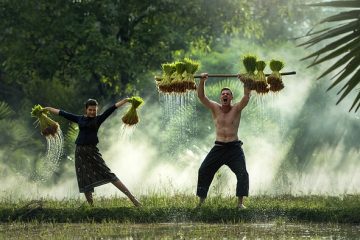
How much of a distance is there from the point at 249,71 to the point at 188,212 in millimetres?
2027

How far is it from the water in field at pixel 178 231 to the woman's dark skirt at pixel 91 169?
153 cm

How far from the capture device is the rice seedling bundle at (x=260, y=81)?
14.1 m

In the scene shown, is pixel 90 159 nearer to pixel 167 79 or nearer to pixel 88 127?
pixel 88 127

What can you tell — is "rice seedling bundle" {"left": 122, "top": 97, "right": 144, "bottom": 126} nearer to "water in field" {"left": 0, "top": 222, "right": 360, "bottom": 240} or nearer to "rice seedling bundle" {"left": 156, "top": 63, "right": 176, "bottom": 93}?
"rice seedling bundle" {"left": 156, "top": 63, "right": 176, "bottom": 93}

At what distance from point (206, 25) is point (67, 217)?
537 inches

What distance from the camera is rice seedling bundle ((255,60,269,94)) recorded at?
14094 mm

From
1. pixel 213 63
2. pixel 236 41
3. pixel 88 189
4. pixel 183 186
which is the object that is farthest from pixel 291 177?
pixel 236 41

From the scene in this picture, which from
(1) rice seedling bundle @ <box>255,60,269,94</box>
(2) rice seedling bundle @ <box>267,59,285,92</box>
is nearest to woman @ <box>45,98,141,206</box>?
(1) rice seedling bundle @ <box>255,60,269,94</box>

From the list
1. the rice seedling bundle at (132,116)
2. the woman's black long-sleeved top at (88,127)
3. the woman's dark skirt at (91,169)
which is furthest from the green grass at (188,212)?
the rice seedling bundle at (132,116)

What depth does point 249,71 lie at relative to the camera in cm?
1415

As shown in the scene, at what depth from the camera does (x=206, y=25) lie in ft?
88.6

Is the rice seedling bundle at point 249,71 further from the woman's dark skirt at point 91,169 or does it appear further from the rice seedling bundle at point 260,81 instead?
the woman's dark skirt at point 91,169

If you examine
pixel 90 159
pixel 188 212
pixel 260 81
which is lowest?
pixel 188 212

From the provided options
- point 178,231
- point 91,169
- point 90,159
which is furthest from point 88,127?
point 178,231
